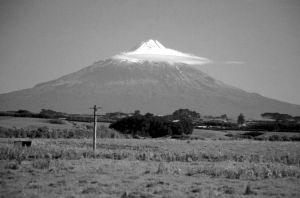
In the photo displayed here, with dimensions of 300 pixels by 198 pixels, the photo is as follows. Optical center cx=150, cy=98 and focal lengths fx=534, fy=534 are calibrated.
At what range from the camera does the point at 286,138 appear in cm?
6612

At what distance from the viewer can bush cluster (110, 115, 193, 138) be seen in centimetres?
7275

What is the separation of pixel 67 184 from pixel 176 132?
5649 centimetres

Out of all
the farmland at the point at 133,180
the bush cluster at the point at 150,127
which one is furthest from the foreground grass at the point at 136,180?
the bush cluster at the point at 150,127

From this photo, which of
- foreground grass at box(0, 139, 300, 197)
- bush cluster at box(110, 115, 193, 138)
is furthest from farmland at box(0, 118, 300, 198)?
bush cluster at box(110, 115, 193, 138)

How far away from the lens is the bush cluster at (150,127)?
72750 millimetres

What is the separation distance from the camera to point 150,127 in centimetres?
7394

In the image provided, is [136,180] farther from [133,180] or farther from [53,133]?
[53,133]

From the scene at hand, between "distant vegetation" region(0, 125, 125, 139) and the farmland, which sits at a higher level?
"distant vegetation" region(0, 125, 125, 139)

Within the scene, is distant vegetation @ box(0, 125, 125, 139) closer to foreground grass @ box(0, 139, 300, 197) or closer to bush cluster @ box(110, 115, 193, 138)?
bush cluster @ box(110, 115, 193, 138)

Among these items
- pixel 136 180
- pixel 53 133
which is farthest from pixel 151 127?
pixel 136 180

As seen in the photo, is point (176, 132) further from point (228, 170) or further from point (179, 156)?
point (228, 170)

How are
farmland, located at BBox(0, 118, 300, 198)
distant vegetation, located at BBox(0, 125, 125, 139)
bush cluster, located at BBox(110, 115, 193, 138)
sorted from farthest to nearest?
bush cluster, located at BBox(110, 115, 193, 138) → distant vegetation, located at BBox(0, 125, 125, 139) → farmland, located at BBox(0, 118, 300, 198)

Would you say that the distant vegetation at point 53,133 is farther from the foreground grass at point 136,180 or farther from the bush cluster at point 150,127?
the foreground grass at point 136,180

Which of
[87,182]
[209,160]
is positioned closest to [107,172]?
[87,182]
